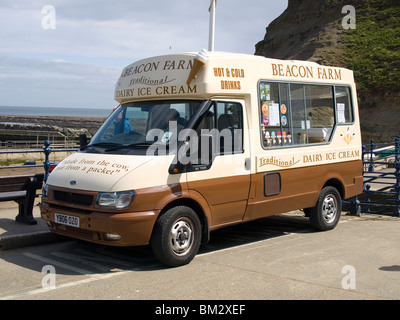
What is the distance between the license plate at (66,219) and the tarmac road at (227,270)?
578mm

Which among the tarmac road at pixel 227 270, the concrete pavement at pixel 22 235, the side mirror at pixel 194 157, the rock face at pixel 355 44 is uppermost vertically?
the rock face at pixel 355 44

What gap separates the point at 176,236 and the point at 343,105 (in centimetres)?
484

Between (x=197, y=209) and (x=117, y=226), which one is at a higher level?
(x=197, y=209)

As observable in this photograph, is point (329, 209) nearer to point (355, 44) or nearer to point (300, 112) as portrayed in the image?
point (300, 112)

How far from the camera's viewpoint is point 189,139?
7.00 m

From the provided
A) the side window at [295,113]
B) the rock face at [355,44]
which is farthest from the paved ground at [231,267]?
the rock face at [355,44]

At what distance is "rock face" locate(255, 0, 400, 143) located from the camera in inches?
1957

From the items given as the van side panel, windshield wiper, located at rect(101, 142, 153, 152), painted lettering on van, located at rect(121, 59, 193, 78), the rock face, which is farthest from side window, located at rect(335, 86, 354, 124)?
the rock face

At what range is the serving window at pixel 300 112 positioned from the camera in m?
8.25

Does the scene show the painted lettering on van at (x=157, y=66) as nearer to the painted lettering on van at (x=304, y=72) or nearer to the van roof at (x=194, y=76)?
the van roof at (x=194, y=76)

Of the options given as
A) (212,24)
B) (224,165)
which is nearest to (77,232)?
(224,165)

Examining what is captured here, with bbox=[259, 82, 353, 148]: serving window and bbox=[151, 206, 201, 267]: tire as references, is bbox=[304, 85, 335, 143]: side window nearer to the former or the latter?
bbox=[259, 82, 353, 148]: serving window

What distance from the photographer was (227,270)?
6.75m

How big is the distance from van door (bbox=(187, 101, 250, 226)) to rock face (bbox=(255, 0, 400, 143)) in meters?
41.2
